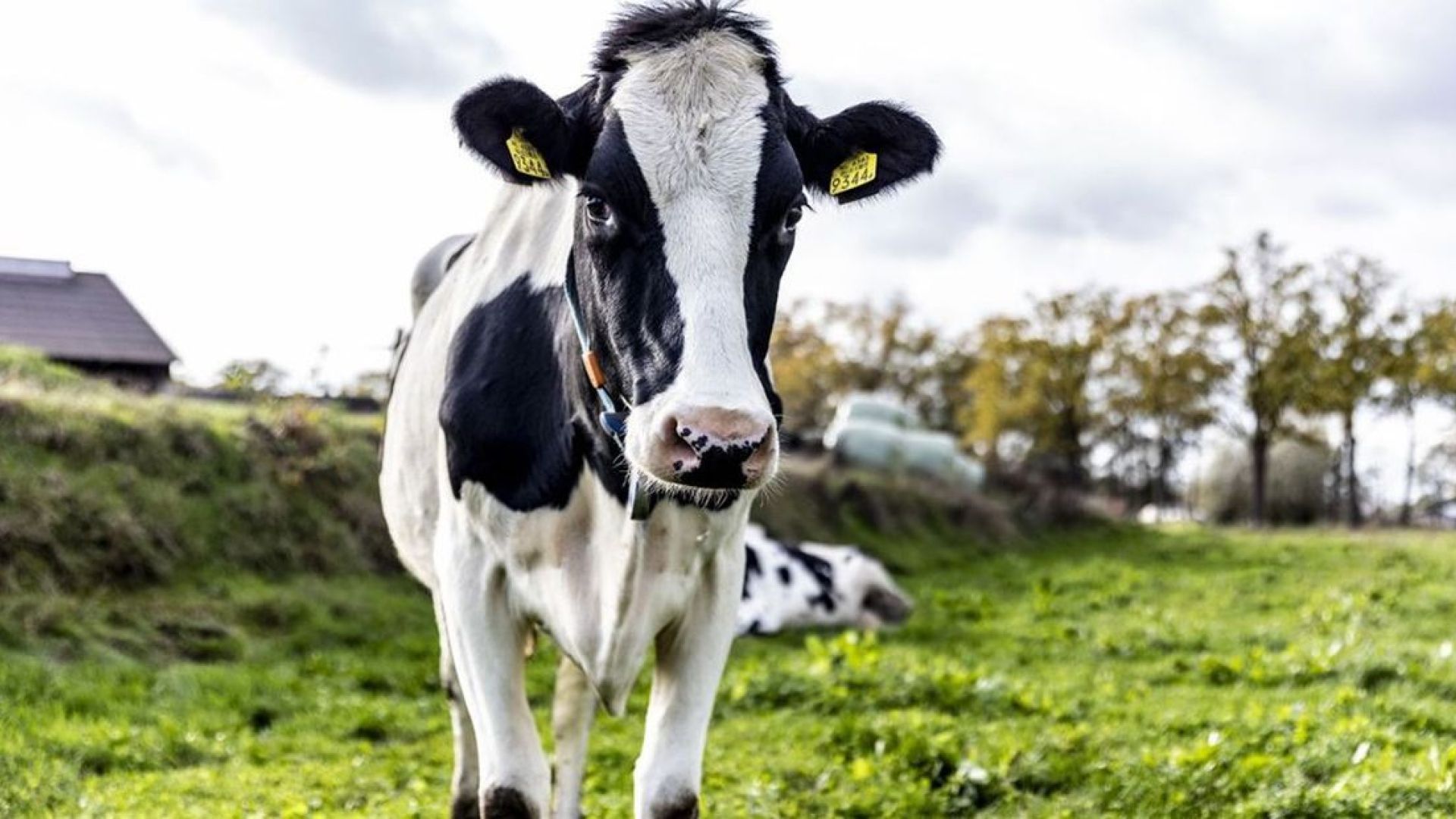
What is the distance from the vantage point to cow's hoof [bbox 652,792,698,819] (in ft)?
12.9

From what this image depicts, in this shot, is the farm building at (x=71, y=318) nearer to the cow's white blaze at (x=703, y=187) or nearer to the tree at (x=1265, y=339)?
the cow's white blaze at (x=703, y=187)

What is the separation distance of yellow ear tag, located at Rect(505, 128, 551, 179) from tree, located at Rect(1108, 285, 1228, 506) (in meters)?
41.6

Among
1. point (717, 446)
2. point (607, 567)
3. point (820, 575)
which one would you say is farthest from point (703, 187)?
point (820, 575)

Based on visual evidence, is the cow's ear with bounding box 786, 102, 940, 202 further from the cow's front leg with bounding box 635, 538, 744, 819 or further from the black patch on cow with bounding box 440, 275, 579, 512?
the cow's front leg with bounding box 635, 538, 744, 819

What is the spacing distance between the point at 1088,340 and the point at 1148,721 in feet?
127

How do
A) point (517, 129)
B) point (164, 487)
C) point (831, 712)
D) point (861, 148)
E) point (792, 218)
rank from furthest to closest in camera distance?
point (164, 487)
point (831, 712)
point (861, 148)
point (517, 129)
point (792, 218)

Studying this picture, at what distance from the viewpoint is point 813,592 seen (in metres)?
13.5

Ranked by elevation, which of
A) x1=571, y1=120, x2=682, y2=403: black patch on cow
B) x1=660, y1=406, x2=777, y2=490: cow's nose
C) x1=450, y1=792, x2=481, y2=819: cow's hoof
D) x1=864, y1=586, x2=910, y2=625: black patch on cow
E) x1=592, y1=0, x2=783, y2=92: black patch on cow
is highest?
x1=592, y1=0, x2=783, y2=92: black patch on cow

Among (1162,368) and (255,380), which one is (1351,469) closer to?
(1162,368)

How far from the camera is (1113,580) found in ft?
58.3

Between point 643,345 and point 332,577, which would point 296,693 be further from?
point 643,345

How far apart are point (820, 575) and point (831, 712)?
226 inches

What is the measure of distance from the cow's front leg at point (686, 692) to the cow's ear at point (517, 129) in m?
1.26

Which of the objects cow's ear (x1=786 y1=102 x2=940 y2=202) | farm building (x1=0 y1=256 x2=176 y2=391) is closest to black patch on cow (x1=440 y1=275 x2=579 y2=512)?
cow's ear (x1=786 y1=102 x2=940 y2=202)
